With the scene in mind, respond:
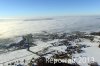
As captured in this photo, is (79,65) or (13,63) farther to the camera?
(13,63)

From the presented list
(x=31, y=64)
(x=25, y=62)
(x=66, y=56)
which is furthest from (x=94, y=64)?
(x=25, y=62)

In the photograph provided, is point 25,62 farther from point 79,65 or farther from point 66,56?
point 79,65

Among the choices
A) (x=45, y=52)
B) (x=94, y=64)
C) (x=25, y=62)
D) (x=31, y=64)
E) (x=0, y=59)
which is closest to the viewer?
(x=94, y=64)

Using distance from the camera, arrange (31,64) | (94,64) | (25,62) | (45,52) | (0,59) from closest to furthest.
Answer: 1. (94,64)
2. (31,64)
3. (25,62)
4. (0,59)
5. (45,52)

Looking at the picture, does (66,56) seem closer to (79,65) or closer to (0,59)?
(79,65)

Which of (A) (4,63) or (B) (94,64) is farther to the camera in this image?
(A) (4,63)

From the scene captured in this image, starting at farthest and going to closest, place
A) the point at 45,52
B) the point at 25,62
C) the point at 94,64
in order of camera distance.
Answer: the point at 45,52 < the point at 25,62 < the point at 94,64

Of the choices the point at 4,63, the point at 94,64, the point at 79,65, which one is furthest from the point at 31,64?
the point at 94,64

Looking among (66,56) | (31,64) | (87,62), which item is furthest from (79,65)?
(31,64)
